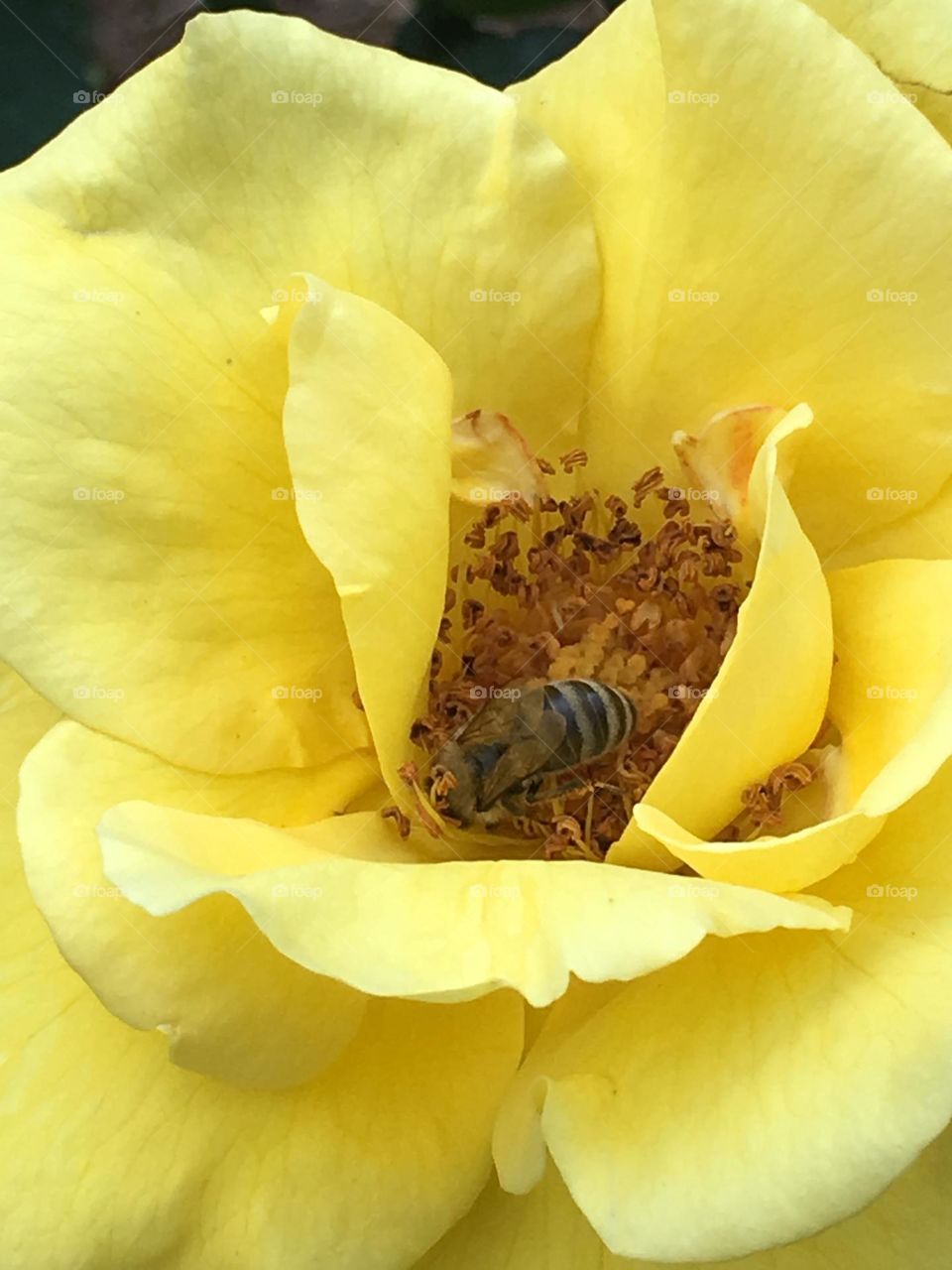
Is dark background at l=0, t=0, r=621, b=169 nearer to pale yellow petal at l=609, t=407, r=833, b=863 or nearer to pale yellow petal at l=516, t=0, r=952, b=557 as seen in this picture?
pale yellow petal at l=516, t=0, r=952, b=557

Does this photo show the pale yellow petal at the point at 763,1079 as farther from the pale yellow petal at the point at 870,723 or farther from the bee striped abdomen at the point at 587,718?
the bee striped abdomen at the point at 587,718
